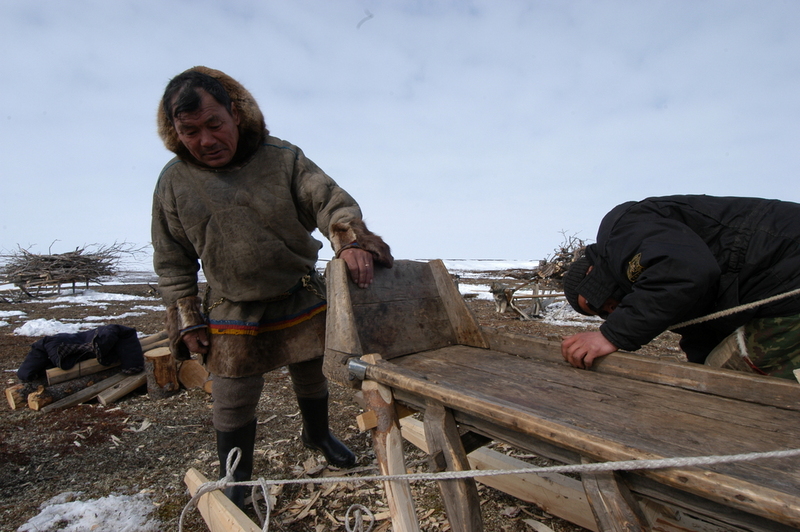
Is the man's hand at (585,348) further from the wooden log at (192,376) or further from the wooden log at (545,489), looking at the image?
the wooden log at (192,376)

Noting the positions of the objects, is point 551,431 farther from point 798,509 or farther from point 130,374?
point 130,374

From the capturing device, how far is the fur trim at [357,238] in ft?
6.89

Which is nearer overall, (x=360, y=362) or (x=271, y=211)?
(x=360, y=362)

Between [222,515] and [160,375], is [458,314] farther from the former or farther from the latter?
[160,375]

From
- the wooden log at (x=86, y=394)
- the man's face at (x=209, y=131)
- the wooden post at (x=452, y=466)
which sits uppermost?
the man's face at (x=209, y=131)

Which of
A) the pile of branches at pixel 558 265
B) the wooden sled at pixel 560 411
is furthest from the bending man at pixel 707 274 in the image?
the pile of branches at pixel 558 265

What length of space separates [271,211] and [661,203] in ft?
6.09

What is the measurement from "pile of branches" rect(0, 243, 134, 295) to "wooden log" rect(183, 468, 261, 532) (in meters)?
16.3

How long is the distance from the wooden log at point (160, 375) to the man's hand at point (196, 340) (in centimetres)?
233

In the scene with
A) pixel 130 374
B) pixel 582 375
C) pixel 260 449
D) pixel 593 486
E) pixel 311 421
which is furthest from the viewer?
pixel 130 374

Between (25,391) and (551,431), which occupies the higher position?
(551,431)

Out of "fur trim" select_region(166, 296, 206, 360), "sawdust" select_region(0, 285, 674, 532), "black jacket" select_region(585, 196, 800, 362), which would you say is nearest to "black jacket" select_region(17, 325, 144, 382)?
"sawdust" select_region(0, 285, 674, 532)

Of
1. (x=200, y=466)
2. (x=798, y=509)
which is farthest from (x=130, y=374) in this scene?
(x=798, y=509)

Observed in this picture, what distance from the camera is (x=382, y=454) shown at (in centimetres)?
166
